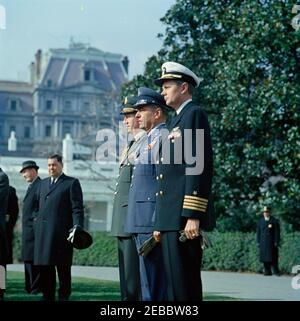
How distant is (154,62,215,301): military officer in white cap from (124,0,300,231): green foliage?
12.9m

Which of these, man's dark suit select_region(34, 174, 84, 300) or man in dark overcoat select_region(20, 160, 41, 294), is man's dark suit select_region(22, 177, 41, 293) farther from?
man's dark suit select_region(34, 174, 84, 300)

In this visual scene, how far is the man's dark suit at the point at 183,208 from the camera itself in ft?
20.3

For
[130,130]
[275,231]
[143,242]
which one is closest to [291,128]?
[275,231]

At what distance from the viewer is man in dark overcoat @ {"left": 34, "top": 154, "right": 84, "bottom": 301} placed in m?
10.0

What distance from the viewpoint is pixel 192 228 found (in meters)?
6.13

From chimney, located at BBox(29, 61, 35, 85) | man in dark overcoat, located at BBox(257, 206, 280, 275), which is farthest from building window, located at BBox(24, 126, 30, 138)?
man in dark overcoat, located at BBox(257, 206, 280, 275)

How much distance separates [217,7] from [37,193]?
1103 cm

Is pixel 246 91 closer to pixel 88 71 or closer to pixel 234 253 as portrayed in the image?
pixel 234 253

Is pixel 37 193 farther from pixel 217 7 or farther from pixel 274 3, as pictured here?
pixel 217 7

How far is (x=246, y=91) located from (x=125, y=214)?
1285 cm

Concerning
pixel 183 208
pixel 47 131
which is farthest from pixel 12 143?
pixel 183 208

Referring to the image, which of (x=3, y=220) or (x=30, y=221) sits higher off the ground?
(x=30, y=221)

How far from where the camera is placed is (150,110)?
761cm
